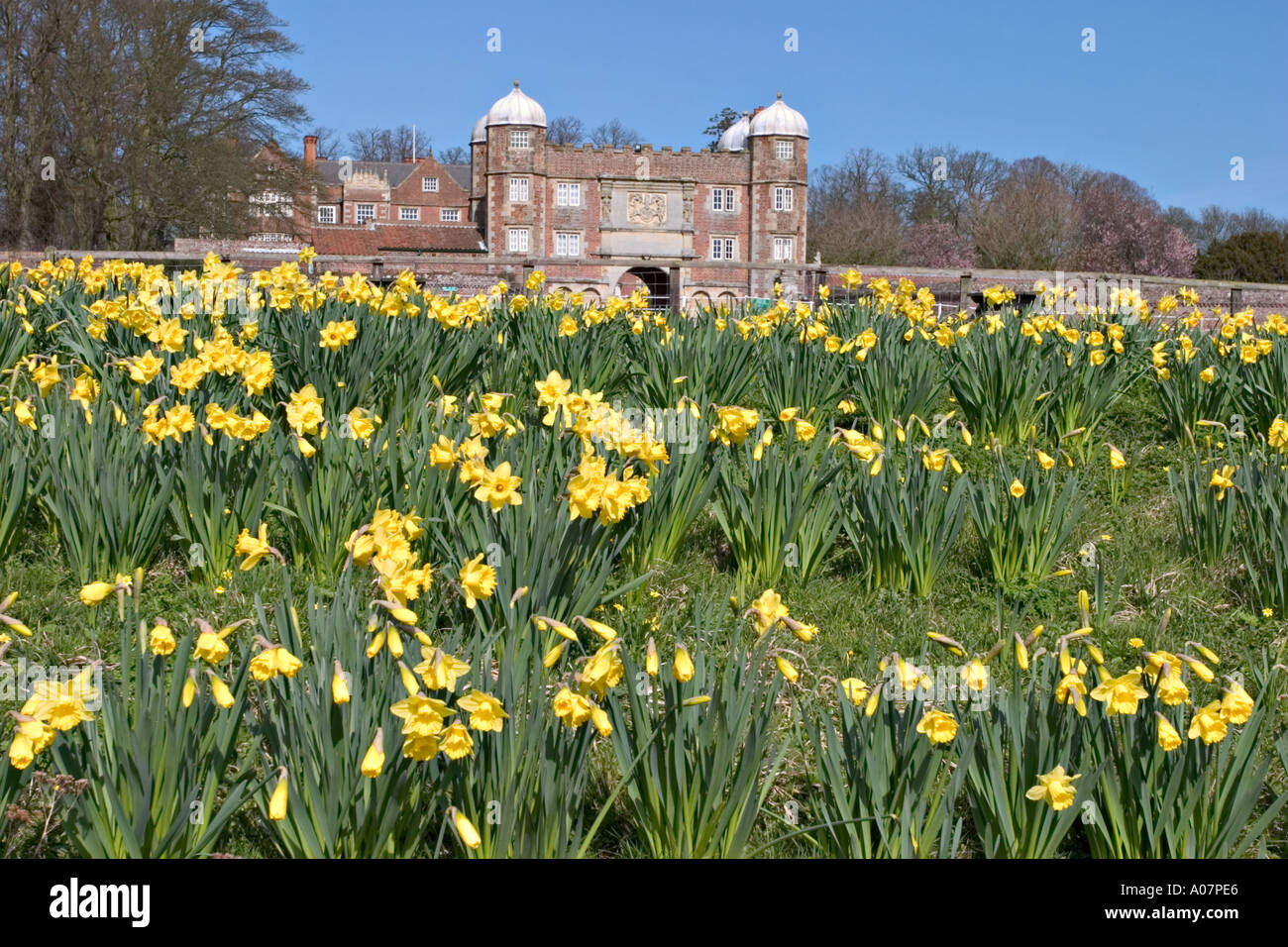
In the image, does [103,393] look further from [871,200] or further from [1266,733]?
[871,200]

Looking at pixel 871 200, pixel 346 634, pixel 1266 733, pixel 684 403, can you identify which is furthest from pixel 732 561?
pixel 871 200

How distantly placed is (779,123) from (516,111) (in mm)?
10215

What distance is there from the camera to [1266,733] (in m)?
2.75

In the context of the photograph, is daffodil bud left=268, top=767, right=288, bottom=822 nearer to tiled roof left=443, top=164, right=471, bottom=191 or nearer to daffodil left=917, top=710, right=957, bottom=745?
daffodil left=917, top=710, right=957, bottom=745

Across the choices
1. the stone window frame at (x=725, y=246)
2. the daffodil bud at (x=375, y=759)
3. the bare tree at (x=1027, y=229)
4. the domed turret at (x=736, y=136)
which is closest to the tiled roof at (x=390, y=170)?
the domed turret at (x=736, y=136)

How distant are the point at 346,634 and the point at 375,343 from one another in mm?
3061

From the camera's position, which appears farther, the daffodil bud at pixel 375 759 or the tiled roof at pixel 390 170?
the tiled roof at pixel 390 170

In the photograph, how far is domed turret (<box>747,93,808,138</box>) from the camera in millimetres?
46719

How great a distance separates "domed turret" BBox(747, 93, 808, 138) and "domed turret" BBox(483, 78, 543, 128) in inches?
Answer: 333

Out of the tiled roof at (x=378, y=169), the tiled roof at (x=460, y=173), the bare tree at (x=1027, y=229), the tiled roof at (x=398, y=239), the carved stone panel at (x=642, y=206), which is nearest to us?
the bare tree at (x=1027, y=229)

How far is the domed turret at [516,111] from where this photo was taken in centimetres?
4581

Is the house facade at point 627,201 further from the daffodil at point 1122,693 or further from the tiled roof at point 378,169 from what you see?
the daffodil at point 1122,693

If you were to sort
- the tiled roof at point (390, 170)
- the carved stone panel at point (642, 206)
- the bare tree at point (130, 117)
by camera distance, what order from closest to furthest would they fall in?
the bare tree at point (130, 117)
the carved stone panel at point (642, 206)
the tiled roof at point (390, 170)

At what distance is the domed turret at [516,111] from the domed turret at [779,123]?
333 inches
